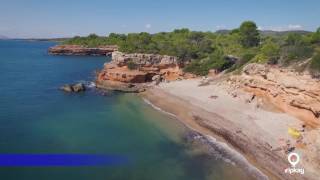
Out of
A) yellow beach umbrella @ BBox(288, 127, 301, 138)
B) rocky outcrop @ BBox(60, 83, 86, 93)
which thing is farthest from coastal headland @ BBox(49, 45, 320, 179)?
rocky outcrop @ BBox(60, 83, 86, 93)

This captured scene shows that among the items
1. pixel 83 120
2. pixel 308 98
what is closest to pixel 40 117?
pixel 83 120

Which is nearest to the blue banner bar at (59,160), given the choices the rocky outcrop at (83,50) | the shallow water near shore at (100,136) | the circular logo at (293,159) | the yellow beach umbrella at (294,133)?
the shallow water near shore at (100,136)

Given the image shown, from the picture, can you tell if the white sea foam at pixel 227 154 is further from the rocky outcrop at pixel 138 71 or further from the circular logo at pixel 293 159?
the rocky outcrop at pixel 138 71

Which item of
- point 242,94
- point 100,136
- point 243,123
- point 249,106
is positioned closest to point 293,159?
point 243,123

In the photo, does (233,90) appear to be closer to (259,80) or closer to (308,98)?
(259,80)

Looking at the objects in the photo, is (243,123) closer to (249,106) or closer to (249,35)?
(249,106)

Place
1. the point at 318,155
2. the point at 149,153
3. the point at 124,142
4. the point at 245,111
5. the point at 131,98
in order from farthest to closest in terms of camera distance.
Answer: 1. the point at 131,98
2. the point at 245,111
3. the point at 124,142
4. the point at 149,153
5. the point at 318,155

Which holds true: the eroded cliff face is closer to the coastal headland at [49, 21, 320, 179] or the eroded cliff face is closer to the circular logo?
the coastal headland at [49, 21, 320, 179]
